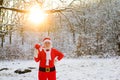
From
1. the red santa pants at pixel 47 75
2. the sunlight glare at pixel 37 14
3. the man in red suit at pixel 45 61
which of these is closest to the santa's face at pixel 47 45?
the man in red suit at pixel 45 61

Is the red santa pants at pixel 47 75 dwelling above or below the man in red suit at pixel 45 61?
below

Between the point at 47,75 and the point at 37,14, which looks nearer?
the point at 47,75

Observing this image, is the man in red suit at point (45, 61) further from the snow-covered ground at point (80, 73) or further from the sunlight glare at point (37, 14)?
the snow-covered ground at point (80, 73)

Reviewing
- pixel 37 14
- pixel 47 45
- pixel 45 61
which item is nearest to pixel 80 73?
pixel 37 14

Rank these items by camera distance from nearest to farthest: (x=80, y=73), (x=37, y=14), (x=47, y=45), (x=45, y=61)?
(x=45, y=61)
(x=47, y=45)
(x=37, y=14)
(x=80, y=73)

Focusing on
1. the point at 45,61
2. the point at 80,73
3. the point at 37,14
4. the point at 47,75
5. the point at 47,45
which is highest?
the point at 37,14

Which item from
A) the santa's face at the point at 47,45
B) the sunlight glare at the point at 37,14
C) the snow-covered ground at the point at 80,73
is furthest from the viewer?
the snow-covered ground at the point at 80,73

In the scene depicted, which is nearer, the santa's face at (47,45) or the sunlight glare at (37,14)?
the santa's face at (47,45)

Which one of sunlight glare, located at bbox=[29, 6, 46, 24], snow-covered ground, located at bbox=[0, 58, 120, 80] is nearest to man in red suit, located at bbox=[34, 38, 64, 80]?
sunlight glare, located at bbox=[29, 6, 46, 24]

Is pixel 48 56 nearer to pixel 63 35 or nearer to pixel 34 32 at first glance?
pixel 63 35

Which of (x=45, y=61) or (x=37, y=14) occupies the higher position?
(x=37, y=14)

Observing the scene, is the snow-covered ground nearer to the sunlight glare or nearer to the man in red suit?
the sunlight glare

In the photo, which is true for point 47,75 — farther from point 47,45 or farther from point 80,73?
point 80,73

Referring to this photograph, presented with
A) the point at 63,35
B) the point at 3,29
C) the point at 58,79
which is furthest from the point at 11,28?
the point at 63,35
